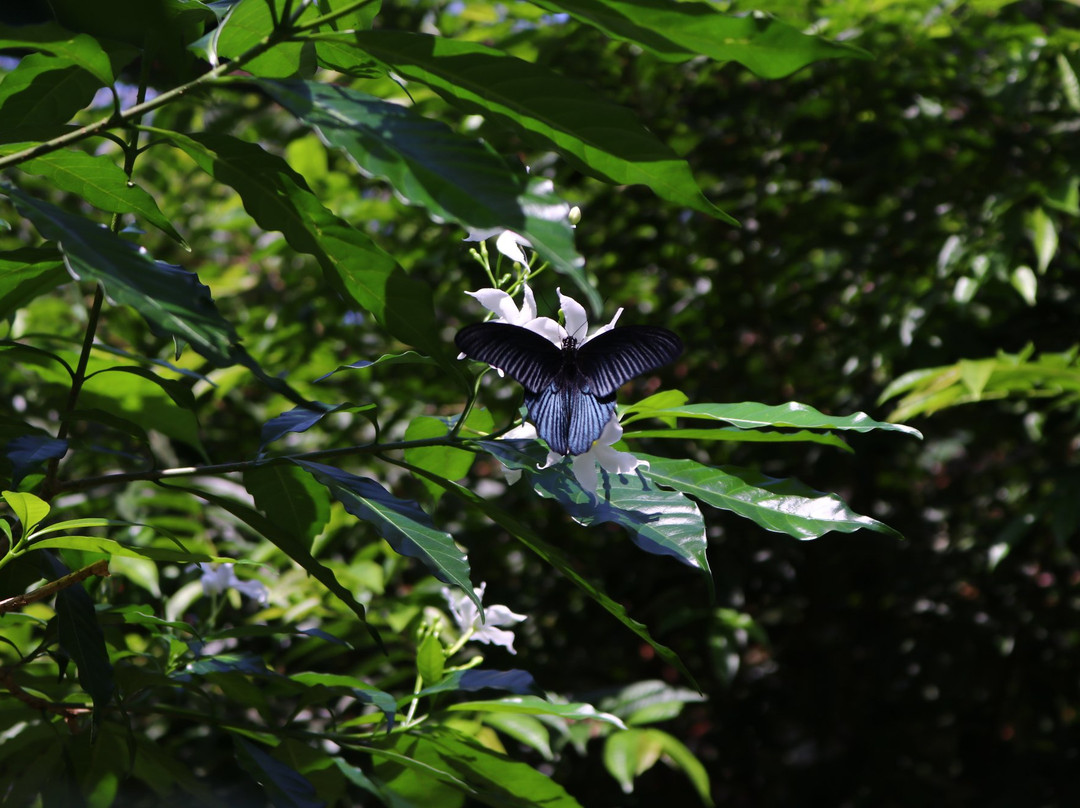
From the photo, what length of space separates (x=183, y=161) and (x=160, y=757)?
199 cm

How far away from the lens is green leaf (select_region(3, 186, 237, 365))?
465 mm

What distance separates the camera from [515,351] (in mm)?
682

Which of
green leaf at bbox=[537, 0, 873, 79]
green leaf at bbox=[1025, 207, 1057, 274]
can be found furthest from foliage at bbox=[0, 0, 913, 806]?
green leaf at bbox=[1025, 207, 1057, 274]

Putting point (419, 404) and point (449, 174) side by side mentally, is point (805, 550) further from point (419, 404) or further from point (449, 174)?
point (449, 174)

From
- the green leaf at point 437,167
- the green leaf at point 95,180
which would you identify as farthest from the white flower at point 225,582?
the green leaf at point 437,167

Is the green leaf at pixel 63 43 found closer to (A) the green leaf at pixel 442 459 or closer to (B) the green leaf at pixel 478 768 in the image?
(A) the green leaf at pixel 442 459

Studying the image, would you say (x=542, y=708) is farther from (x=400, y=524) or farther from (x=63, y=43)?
(x=63, y=43)

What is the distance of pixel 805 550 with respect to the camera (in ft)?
6.62

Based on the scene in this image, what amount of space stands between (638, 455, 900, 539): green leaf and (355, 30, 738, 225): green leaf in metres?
0.21

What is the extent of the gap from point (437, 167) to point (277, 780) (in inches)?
21.1

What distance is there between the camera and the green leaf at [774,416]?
2.04 feet

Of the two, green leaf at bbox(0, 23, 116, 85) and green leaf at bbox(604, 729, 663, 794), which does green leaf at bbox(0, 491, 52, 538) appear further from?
green leaf at bbox(604, 729, 663, 794)

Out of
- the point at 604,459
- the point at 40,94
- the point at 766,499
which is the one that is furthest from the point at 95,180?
the point at 766,499

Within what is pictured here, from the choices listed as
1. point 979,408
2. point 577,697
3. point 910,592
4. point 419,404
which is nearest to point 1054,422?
point 979,408
